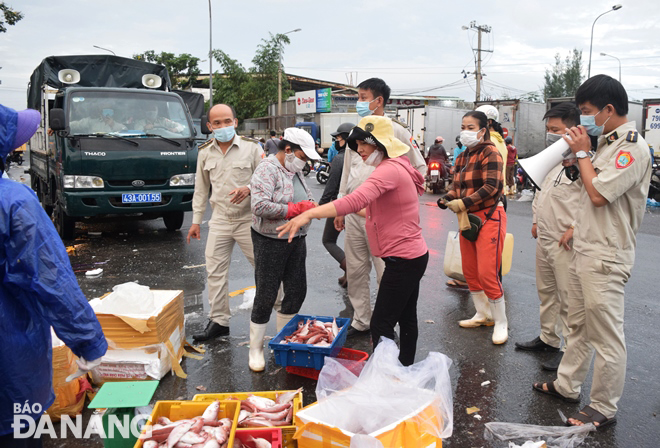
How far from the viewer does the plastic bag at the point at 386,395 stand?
2.57 m

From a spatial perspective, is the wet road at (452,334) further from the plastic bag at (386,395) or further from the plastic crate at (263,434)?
the plastic crate at (263,434)

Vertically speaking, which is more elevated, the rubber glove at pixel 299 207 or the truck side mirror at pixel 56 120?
the truck side mirror at pixel 56 120

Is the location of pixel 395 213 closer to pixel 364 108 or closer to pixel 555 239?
pixel 555 239

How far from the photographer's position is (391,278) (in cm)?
344

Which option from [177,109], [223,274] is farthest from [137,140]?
[223,274]

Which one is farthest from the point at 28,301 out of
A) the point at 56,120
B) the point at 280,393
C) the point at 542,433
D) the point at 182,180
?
the point at 182,180

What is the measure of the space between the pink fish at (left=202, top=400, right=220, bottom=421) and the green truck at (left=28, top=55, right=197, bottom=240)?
6.07 meters

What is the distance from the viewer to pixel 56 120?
293 inches

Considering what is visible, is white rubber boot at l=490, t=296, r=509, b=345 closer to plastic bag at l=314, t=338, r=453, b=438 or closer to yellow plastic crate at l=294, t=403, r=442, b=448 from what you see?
plastic bag at l=314, t=338, r=453, b=438

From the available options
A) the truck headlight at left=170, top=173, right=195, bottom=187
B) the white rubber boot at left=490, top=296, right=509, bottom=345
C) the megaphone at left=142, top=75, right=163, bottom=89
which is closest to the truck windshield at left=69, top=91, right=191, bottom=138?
the truck headlight at left=170, top=173, right=195, bottom=187

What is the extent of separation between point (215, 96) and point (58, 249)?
1569 inches

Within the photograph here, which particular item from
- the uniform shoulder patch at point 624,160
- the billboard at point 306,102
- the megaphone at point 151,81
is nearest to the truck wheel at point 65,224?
the megaphone at point 151,81

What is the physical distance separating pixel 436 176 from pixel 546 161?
13395 mm

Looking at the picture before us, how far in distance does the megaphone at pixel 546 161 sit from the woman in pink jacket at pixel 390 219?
80cm
